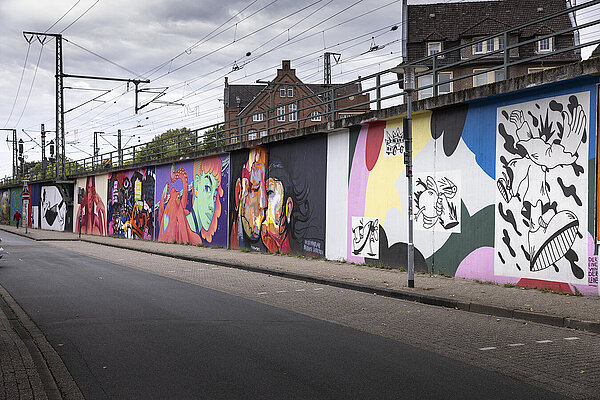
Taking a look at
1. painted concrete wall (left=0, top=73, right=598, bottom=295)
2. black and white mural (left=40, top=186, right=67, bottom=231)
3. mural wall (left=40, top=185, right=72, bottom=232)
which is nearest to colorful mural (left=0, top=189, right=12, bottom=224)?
mural wall (left=40, top=185, right=72, bottom=232)

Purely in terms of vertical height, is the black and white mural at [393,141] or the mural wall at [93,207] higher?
the black and white mural at [393,141]

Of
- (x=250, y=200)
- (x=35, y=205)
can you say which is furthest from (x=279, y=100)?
(x=250, y=200)

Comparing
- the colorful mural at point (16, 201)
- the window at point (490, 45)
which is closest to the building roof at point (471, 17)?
the window at point (490, 45)

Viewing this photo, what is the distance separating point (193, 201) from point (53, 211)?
28.0 m

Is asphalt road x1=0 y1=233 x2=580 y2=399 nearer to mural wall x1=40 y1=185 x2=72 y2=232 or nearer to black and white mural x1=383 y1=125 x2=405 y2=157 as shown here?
black and white mural x1=383 y1=125 x2=405 y2=157

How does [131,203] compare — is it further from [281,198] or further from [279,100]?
[279,100]

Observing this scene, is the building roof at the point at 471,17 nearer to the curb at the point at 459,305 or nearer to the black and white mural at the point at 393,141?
the black and white mural at the point at 393,141

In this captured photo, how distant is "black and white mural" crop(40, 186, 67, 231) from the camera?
4892cm

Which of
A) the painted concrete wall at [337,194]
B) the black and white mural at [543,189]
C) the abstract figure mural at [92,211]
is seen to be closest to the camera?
the black and white mural at [543,189]

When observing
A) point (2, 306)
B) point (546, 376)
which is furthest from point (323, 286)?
point (546, 376)

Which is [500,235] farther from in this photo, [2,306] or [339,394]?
[2,306]

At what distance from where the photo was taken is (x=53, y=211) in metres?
51.2

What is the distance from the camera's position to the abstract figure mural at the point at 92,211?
4103 cm

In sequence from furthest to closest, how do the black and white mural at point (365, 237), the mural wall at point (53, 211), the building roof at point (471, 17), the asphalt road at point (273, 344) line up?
the building roof at point (471, 17) → the mural wall at point (53, 211) → the black and white mural at point (365, 237) → the asphalt road at point (273, 344)
